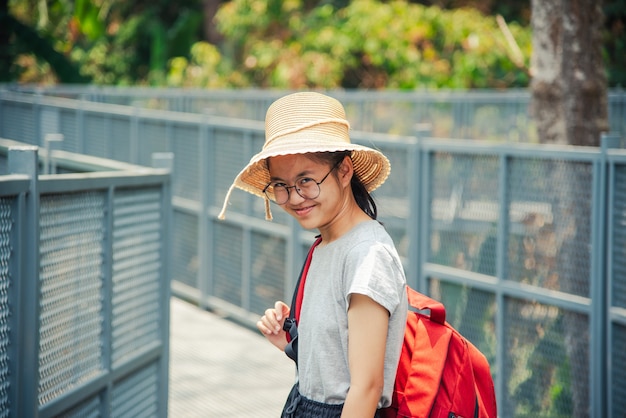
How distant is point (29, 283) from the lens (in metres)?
3.37

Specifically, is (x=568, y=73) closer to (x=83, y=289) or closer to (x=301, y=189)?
(x=83, y=289)

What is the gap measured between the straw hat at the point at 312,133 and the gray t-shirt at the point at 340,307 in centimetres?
26

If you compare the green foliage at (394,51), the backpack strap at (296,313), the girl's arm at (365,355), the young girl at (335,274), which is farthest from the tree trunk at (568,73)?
the green foliage at (394,51)

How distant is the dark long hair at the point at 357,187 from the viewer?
2648 mm

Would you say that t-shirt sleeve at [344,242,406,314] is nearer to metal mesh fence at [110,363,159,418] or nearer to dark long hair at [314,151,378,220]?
dark long hair at [314,151,378,220]

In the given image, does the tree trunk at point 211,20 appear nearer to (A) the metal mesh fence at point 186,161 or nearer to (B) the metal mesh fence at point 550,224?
(A) the metal mesh fence at point 186,161

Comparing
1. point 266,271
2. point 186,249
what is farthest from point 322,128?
point 186,249

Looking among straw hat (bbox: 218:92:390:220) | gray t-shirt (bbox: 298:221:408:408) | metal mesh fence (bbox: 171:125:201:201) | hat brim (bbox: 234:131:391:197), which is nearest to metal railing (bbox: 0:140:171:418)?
hat brim (bbox: 234:131:391:197)

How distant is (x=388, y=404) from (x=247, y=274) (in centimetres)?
587

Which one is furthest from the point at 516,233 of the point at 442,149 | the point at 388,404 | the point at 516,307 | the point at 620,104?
the point at 620,104

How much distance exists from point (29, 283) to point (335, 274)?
139cm

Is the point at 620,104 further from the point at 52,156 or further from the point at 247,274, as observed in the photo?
the point at 52,156

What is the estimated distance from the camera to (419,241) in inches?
250

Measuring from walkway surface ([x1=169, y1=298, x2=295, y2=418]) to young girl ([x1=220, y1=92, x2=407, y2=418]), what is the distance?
3.48 metres
